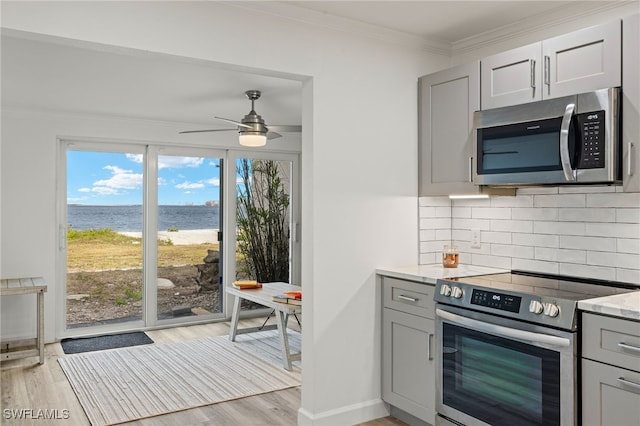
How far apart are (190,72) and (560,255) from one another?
2841 millimetres

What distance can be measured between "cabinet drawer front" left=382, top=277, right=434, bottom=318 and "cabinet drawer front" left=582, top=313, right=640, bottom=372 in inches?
34.8

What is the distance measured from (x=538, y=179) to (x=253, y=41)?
167 cm

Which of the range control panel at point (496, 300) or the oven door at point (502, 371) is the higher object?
the range control panel at point (496, 300)

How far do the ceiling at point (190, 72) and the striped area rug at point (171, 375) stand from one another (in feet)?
7.48

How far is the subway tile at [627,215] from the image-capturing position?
263cm

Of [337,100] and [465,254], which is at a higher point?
[337,100]

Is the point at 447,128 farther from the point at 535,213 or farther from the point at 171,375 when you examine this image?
the point at 171,375

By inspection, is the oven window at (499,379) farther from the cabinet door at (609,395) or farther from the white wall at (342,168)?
the white wall at (342,168)

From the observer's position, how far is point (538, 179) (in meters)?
2.64

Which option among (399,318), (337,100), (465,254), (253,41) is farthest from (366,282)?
(253,41)

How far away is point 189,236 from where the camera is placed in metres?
6.07

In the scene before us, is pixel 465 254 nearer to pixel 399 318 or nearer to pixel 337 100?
pixel 399 318

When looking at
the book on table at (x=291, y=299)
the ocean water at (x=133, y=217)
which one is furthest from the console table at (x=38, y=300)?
the book on table at (x=291, y=299)

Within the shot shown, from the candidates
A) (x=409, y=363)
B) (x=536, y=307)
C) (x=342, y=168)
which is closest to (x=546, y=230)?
(x=536, y=307)
